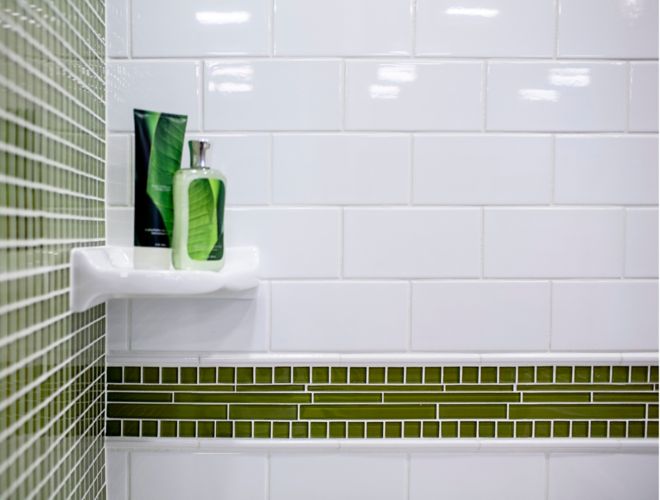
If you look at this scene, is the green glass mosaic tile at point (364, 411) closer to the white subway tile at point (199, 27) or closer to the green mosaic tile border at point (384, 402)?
the green mosaic tile border at point (384, 402)

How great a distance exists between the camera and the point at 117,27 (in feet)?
2.79

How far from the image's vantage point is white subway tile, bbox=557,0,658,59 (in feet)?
2.88

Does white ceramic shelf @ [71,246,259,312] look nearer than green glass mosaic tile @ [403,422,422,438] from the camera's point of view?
Yes

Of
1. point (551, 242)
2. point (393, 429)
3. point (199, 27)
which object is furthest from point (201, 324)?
point (551, 242)

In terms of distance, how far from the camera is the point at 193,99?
0.86 m

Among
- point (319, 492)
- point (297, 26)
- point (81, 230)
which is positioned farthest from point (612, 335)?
point (81, 230)

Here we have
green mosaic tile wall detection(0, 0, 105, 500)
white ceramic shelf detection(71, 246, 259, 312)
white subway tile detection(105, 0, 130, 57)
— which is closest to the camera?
green mosaic tile wall detection(0, 0, 105, 500)

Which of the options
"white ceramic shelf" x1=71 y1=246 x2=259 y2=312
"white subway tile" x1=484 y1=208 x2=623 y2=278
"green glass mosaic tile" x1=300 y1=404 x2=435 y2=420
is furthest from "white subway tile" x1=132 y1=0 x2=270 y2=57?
"green glass mosaic tile" x1=300 y1=404 x2=435 y2=420

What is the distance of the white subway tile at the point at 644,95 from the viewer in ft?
2.91

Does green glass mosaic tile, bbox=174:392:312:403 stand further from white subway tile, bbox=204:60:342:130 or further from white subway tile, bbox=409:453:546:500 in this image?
white subway tile, bbox=204:60:342:130

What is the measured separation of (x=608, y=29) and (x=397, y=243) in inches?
18.4

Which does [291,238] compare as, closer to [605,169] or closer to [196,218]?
[196,218]

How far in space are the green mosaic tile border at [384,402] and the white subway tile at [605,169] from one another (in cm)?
27

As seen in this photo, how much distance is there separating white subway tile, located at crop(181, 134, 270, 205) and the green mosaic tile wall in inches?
6.8
